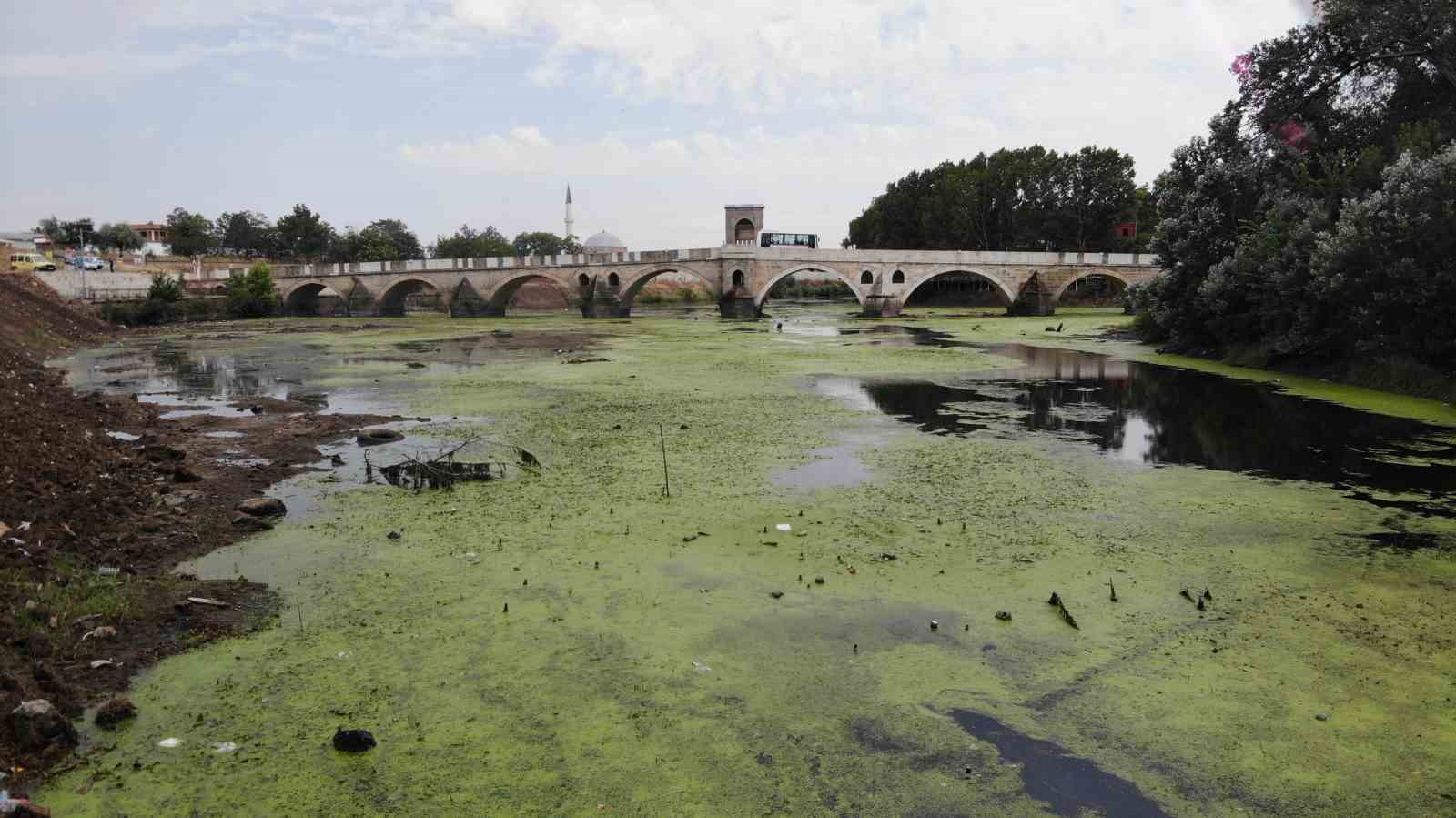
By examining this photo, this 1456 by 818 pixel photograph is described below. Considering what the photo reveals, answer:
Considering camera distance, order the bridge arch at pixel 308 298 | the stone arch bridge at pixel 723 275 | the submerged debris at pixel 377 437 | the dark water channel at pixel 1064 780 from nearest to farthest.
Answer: the dark water channel at pixel 1064 780, the submerged debris at pixel 377 437, the stone arch bridge at pixel 723 275, the bridge arch at pixel 308 298

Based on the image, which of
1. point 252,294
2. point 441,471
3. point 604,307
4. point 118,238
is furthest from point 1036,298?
point 118,238

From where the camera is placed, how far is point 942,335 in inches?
1566

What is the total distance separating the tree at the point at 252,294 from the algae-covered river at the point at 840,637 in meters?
51.5

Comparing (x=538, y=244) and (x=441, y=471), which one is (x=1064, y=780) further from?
(x=538, y=244)

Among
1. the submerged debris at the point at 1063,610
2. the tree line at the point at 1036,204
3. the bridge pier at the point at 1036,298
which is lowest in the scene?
the submerged debris at the point at 1063,610

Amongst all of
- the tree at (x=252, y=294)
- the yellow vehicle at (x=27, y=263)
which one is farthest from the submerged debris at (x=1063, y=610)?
the yellow vehicle at (x=27, y=263)

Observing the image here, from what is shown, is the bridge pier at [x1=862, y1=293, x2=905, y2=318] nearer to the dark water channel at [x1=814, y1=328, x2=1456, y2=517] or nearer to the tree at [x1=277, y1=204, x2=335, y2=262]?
the dark water channel at [x1=814, y1=328, x2=1456, y2=517]

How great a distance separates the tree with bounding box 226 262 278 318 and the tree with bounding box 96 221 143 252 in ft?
173

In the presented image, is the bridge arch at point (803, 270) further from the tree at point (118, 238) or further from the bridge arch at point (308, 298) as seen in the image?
the tree at point (118, 238)

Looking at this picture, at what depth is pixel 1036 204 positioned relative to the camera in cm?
7081

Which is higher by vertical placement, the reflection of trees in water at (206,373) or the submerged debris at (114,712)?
the reflection of trees in water at (206,373)

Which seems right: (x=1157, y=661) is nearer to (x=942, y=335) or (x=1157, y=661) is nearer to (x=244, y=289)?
(x=942, y=335)

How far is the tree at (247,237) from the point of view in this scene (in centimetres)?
11188

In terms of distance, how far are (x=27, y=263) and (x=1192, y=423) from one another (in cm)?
6878
